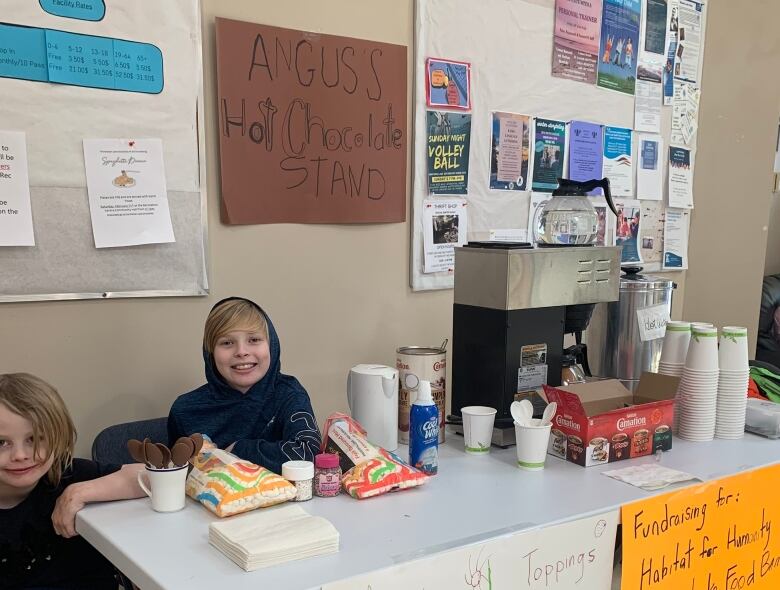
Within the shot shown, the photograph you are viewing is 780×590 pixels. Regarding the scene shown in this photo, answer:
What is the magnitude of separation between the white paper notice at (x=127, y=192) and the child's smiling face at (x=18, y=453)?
572 mm

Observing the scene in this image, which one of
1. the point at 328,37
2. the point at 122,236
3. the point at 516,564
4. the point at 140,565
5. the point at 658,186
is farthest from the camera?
the point at 658,186

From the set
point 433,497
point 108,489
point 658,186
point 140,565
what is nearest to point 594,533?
point 433,497

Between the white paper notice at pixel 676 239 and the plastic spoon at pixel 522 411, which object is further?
the white paper notice at pixel 676 239

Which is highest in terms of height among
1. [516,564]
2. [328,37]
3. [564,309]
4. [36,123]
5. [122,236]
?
[328,37]

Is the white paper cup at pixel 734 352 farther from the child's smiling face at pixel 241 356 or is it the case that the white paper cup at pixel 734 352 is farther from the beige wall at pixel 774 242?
A: the beige wall at pixel 774 242

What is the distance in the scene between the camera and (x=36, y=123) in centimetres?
167

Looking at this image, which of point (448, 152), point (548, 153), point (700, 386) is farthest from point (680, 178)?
point (700, 386)

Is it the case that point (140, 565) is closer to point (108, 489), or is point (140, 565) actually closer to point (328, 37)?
point (108, 489)

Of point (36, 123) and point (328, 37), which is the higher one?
point (328, 37)

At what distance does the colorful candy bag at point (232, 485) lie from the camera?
1.19 metres

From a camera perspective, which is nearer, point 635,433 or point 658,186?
point 635,433

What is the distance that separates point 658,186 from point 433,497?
2211 millimetres

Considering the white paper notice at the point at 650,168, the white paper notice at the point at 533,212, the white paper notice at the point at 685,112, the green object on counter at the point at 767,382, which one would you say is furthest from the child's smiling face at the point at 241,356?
the white paper notice at the point at 685,112

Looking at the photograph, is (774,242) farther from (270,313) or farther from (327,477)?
(327,477)
